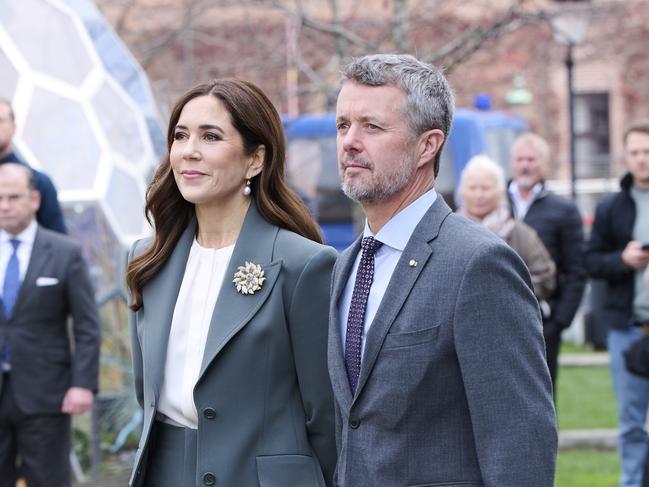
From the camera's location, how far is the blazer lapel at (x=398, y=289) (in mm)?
3314

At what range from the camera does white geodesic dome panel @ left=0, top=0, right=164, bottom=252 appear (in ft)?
27.9

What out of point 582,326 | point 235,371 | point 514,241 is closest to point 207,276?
point 235,371

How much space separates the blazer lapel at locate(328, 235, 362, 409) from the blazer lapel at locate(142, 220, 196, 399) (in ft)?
2.41

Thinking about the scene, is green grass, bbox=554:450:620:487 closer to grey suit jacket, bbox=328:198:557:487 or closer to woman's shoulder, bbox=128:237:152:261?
woman's shoulder, bbox=128:237:152:261

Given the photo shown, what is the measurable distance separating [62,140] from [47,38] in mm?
822

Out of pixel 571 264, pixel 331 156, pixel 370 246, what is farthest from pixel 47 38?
pixel 331 156

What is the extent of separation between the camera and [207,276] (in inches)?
168

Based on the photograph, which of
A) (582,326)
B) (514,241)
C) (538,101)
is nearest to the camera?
(514,241)

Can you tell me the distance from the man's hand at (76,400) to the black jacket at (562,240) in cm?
302

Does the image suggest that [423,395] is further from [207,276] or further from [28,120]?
[28,120]

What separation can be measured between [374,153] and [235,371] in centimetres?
100

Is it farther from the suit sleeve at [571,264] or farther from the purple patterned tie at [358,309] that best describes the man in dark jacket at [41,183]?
the purple patterned tie at [358,309]

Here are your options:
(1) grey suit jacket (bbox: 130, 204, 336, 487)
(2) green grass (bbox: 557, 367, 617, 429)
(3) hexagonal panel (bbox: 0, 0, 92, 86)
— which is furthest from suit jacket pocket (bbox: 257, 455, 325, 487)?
(2) green grass (bbox: 557, 367, 617, 429)

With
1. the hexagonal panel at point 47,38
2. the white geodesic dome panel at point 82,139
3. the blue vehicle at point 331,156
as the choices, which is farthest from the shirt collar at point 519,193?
the blue vehicle at point 331,156
